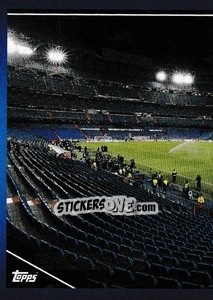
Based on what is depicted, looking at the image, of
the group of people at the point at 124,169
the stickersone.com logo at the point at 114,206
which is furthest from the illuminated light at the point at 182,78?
the stickersone.com logo at the point at 114,206

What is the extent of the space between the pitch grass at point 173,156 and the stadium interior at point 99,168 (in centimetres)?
9

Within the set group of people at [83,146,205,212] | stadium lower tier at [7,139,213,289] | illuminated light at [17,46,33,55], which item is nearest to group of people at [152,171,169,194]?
group of people at [83,146,205,212]

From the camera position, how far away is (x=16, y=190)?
4305 mm

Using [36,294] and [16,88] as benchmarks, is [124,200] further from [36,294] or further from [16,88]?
[16,88]

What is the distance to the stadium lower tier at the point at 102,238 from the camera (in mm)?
4168

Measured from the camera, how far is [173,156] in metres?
4.39

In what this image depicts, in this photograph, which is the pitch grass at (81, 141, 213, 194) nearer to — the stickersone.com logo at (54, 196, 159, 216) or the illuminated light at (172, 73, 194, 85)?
the stickersone.com logo at (54, 196, 159, 216)

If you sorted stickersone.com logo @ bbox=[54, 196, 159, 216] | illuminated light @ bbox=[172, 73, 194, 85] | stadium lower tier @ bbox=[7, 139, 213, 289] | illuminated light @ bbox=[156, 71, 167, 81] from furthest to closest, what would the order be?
1. illuminated light @ bbox=[156, 71, 167, 81]
2. illuminated light @ bbox=[172, 73, 194, 85]
3. stickersone.com logo @ bbox=[54, 196, 159, 216]
4. stadium lower tier @ bbox=[7, 139, 213, 289]

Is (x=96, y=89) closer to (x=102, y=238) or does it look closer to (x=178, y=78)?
(x=178, y=78)

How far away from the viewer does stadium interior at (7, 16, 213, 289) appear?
4.21 meters

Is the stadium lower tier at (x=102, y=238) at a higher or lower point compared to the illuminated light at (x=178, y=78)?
lower

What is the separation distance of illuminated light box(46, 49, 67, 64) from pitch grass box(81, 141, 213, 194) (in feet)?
2.69

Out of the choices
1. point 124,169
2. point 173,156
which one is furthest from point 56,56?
point 173,156

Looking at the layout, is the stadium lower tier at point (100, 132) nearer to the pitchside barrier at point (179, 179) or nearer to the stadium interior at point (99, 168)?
the stadium interior at point (99, 168)
